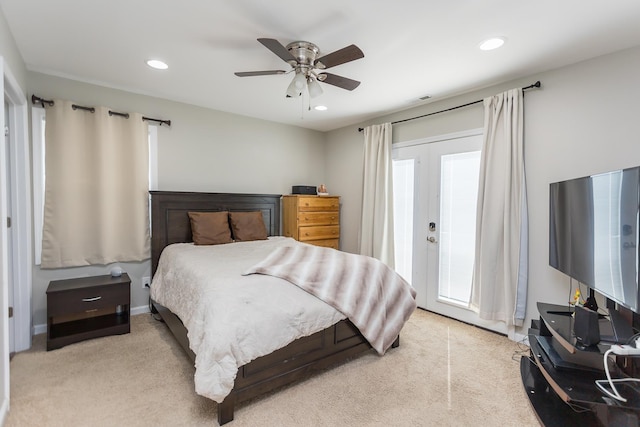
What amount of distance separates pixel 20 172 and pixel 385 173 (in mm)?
3719

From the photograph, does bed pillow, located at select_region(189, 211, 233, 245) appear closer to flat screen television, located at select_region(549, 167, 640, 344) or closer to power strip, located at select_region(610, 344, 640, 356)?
flat screen television, located at select_region(549, 167, 640, 344)

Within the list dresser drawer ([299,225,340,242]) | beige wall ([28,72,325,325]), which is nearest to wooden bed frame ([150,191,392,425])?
beige wall ([28,72,325,325])

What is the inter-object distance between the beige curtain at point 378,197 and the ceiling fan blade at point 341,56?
203 cm

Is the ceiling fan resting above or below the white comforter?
above

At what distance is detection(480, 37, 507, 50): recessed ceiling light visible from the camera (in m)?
2.19

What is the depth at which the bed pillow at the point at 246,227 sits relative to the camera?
147 inches

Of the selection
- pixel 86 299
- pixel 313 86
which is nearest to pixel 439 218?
pixel 313 86

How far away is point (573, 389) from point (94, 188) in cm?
403

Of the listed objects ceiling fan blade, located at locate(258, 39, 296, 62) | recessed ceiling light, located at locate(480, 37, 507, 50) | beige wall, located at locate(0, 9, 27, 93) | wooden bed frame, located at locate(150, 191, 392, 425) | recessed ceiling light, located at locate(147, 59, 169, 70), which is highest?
recessed ceiling light, located at locate(147, 59, 169, 70)

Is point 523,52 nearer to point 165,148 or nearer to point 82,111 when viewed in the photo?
point 165,148

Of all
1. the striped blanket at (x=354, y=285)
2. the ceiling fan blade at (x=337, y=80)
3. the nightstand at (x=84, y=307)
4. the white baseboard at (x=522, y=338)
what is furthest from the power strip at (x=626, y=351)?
the nightstand at (x=84, y=307)

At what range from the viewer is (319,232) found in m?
4.45

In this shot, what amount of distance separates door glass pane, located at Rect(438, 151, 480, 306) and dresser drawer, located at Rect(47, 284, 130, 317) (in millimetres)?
3396

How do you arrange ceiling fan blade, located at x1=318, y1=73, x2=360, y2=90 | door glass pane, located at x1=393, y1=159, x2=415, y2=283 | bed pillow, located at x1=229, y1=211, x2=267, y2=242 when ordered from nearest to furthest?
ceiling fan blade, located at x1=318, y1=73, x2=360, y2=90 → bed pillow, located at x1=229, y1=211, x2=267, y2=242 → door glass pane, located at x1=393, y1=159, x2=415, y2=283
